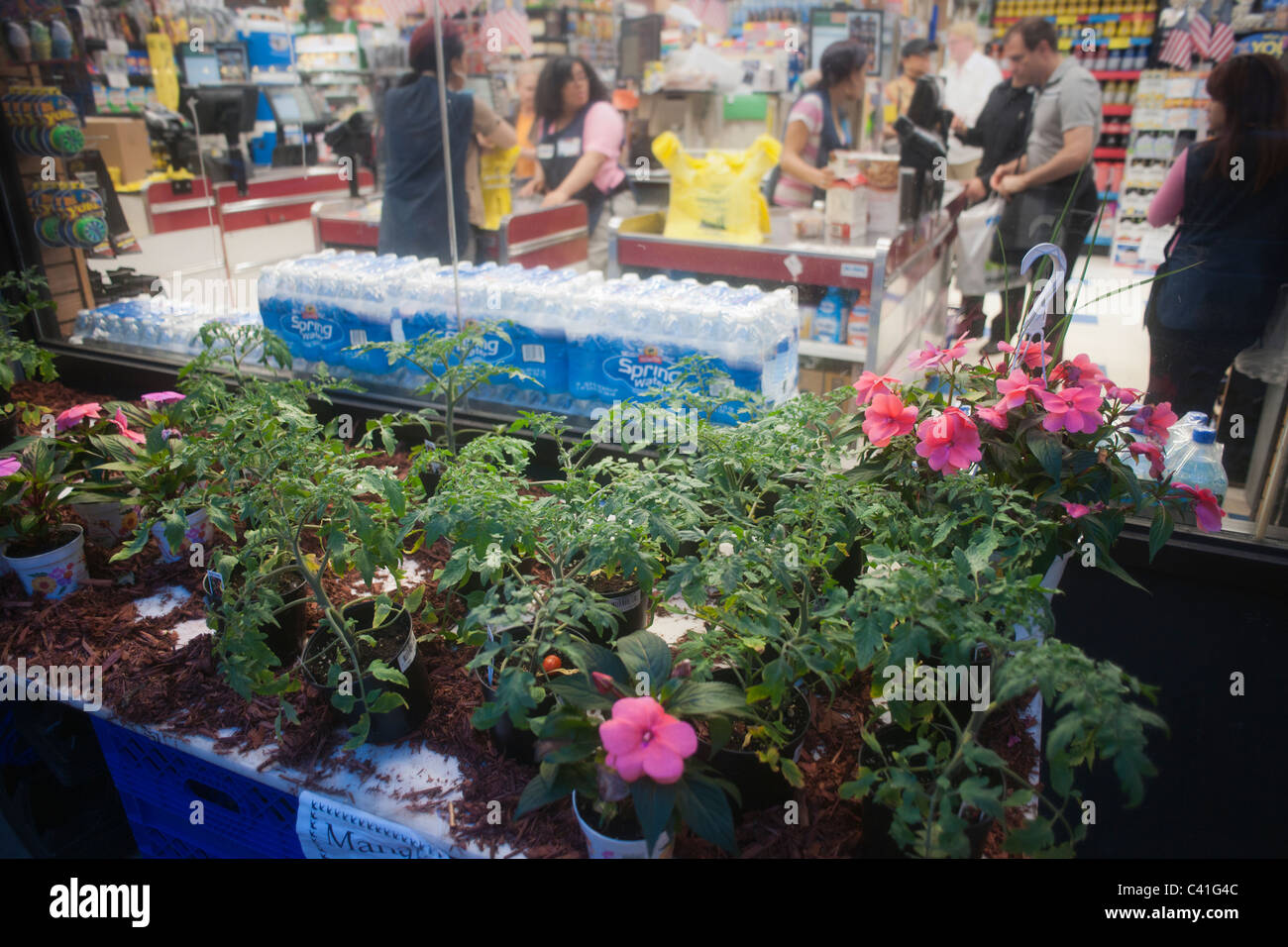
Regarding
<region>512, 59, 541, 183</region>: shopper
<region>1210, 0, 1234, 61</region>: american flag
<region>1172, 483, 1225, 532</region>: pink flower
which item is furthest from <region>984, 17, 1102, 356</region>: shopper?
<region>512, 59, 541, 183</region>: shopper

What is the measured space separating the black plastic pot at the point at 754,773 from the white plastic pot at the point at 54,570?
1.74 metres

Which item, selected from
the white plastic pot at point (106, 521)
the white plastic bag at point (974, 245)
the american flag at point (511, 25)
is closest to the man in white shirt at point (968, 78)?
the white plastic bag at point (974, 245)

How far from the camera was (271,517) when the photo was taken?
1.59 meters

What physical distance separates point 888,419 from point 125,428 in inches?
84.3

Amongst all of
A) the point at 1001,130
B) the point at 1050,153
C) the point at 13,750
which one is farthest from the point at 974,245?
the point at 13,750

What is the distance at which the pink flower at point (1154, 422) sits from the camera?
5.22ft

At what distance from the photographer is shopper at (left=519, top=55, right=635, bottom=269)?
4768 mm

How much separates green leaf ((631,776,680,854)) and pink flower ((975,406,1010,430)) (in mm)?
846

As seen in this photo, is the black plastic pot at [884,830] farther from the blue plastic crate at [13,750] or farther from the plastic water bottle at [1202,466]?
the blue plastic crate at [13,750]

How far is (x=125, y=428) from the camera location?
239cm

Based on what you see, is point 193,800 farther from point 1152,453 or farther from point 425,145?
point 425,145

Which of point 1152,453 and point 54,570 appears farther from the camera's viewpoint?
point 54,570

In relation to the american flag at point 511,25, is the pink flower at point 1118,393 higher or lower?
lower

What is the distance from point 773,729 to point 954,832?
1.12 ft
